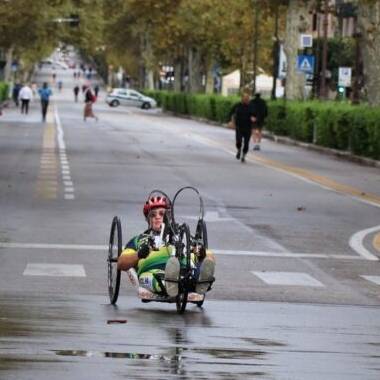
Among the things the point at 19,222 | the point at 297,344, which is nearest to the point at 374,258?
the point at 19,222

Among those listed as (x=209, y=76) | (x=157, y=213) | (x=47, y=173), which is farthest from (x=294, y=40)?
(x=157, y=213)

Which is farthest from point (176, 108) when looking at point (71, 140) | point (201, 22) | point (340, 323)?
point (340, 323)

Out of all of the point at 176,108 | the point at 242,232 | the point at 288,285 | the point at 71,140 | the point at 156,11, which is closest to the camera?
the point at 288,285

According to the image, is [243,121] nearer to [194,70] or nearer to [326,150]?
[326,150]

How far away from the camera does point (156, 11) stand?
9031 cm

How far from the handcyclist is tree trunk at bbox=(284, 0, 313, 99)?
56.5m

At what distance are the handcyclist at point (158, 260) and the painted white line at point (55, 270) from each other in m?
2.94

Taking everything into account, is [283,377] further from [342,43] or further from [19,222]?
[342,43]

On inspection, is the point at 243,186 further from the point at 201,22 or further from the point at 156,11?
the point at 201,22

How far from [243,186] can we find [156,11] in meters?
60.2

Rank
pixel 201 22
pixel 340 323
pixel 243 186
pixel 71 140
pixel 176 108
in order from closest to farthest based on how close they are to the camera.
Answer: pixel 340 323 < pixel 243 186 < pixel 71 140 < pixel 201 22 < pixel 176 108

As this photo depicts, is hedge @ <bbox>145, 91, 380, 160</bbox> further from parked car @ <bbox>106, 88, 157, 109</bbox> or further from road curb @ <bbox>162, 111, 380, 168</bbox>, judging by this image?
parked car @ <bbox>106, 88, 157, 109</bbox>

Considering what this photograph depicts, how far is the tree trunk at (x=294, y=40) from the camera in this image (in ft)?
228

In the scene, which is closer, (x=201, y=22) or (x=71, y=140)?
(x=71, y=140)
